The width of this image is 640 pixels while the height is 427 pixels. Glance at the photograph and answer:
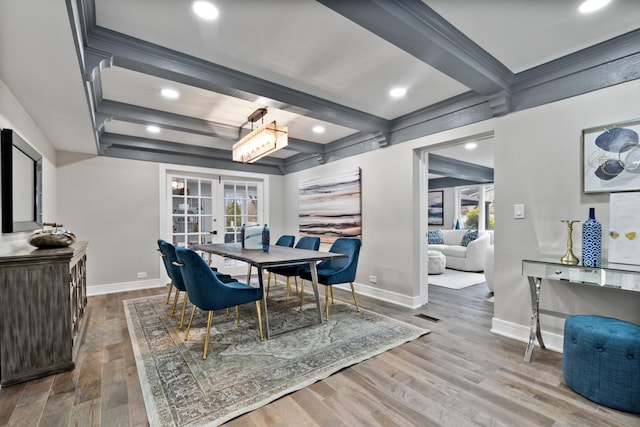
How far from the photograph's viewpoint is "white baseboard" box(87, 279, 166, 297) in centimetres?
428

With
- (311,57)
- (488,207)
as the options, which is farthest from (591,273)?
(488,207)

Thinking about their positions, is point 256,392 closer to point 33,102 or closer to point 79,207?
point 33,102

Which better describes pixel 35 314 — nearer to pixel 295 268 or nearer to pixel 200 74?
pixel 200 74

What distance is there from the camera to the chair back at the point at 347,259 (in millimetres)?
3393

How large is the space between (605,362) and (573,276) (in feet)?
1.89

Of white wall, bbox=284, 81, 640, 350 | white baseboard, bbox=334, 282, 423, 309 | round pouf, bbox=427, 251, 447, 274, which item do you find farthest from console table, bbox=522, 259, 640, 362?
round pouf, bbox=427, 251, 447, 274

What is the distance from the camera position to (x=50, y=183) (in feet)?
12.2

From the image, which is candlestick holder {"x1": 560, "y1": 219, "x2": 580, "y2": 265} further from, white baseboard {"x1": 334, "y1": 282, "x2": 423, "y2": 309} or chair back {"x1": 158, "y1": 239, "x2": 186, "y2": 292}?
chair back {"x1": 158, "y1": 239, "x2": 186, "y2": 292}

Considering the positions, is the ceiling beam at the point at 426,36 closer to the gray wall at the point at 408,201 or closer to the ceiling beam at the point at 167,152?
the gray wall at the point at 408,201

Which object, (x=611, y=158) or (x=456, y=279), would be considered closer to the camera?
(x=611, y=158)

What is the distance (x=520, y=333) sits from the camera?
2686mm

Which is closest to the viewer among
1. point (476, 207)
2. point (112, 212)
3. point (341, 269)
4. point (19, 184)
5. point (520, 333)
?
point (19, 184)

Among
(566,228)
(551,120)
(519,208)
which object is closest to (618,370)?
(566,228)

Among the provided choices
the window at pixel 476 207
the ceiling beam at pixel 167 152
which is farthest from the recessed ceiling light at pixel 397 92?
the window at pixel 476 207
